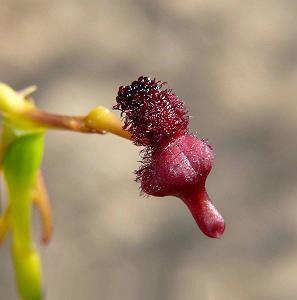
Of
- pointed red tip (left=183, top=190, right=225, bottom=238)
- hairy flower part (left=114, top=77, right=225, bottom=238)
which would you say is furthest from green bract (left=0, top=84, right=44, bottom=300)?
pointed red tip (left=183, top=190, right=225, bottom=238)

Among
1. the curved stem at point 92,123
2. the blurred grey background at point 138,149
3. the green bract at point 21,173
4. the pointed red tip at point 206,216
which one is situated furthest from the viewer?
the blurred grey background at point 138,149

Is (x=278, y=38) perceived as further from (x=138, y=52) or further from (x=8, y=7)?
(x=8, y=7)

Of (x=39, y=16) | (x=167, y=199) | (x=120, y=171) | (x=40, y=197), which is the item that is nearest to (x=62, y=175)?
(x=120, y=171)

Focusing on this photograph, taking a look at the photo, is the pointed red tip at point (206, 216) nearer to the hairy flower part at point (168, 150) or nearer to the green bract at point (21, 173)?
the hairy flower part at point (168, 150)

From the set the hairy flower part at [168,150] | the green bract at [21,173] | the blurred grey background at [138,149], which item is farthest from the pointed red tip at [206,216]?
the blurred grey background at [138,149]

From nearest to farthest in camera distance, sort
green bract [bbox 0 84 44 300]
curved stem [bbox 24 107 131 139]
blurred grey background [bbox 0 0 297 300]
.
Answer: curved stem [bbox 24 107 131 139], green bract [bbox 0 84 44 300], blurred grey background [bbox 0 0 297 300]

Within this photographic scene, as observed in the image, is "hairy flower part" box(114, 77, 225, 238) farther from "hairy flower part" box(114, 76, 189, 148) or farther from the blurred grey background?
the blurred grey background
